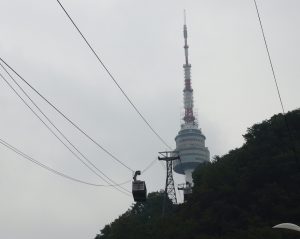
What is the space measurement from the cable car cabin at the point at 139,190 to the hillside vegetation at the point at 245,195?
17805 mm

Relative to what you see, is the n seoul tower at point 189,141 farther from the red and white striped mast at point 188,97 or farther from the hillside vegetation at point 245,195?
the hillside vegetation at point 245,195

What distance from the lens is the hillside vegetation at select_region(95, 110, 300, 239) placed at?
48.8 m

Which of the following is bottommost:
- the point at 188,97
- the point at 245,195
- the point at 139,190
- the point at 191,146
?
the point at 139,190

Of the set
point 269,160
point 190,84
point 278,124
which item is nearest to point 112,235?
point 269,160

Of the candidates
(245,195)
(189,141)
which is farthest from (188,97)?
(245,195)

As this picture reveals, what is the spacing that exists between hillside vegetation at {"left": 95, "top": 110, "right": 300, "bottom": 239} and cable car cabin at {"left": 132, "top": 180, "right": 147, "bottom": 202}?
1780 centimetres

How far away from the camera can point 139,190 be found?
26422 mm

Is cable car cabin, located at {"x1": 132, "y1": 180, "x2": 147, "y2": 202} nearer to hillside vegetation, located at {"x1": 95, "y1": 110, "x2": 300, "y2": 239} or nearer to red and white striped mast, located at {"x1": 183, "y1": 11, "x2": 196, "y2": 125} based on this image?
hillside vegetation, located at {"x1": 95, "y1": 110, "x2": 300, "y2": 239}

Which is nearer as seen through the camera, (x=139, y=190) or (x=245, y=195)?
(x=139, y=190)

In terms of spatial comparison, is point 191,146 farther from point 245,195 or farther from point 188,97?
point 245,195

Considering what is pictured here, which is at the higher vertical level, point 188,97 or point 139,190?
point 188,97

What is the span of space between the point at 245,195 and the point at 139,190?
28787 millimetres

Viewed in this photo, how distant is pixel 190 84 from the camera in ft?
486

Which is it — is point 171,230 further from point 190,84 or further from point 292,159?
point 190,84
